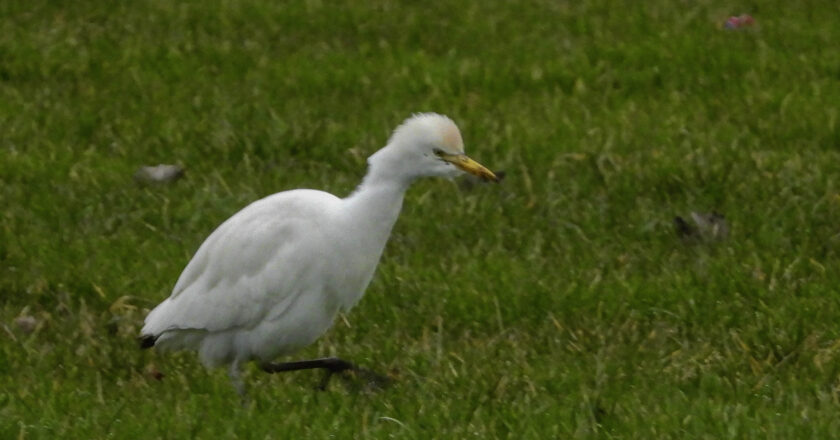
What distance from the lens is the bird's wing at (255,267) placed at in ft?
17.8

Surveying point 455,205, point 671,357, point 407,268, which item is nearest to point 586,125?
point 455,205

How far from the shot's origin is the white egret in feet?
17.6

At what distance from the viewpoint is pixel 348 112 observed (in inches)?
324

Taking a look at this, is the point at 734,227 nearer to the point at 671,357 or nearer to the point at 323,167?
the point at 671,357

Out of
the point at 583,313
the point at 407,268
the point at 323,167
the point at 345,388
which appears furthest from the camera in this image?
the point at 323,167

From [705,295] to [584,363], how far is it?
71 centimetres

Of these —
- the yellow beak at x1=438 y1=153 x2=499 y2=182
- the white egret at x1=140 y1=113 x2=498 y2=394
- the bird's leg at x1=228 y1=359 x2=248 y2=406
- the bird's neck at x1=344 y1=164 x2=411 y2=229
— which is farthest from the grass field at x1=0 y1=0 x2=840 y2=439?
the yellow beak at x1=438 y1=153 x2=499 y2=182

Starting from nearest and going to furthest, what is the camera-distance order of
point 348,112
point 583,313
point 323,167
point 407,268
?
point 583,313 < point 407,268 < point 323,167 < point 348,112

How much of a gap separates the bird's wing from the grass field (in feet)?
0.72

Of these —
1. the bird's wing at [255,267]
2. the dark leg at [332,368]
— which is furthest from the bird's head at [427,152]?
the dark leg at [332,368]

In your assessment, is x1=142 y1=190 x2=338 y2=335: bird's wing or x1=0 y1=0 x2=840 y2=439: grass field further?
x1=142 y1=190 x2=338 y2=335: bird's wing

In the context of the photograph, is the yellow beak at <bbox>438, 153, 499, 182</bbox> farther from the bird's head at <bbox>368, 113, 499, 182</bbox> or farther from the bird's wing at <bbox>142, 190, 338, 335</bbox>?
the bird's wing at <bbox>142, 190, 338, 335</bbox>

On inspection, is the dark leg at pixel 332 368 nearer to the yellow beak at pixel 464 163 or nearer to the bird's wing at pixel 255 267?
the bird's wing at pixel 255 267

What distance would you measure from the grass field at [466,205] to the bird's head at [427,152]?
0.65 meters
